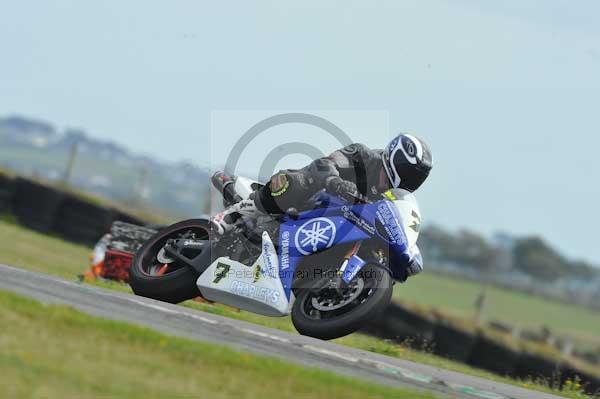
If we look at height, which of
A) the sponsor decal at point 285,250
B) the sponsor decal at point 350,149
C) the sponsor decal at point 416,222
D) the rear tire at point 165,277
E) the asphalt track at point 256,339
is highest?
the sponsor decal at point 350,149

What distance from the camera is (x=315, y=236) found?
906 cm

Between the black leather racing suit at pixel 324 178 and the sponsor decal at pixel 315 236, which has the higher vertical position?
the black leather racing suit at pixel 324 178

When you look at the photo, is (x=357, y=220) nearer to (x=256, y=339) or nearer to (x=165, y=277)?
(x=256, y=339)

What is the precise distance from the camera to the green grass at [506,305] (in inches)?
2254

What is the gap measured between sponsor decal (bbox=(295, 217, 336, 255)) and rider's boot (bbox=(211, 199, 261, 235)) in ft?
2.48

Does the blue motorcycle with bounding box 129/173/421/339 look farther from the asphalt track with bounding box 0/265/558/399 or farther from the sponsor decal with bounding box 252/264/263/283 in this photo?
the asphalt track with bounding box 0/265/558/399

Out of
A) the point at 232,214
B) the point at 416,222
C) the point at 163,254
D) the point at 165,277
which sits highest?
the point at 416,222

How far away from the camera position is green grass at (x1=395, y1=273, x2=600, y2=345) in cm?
5725

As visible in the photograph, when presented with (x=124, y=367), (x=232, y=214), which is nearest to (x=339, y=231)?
(x=232, y=214)

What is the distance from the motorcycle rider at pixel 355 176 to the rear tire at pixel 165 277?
48 cm

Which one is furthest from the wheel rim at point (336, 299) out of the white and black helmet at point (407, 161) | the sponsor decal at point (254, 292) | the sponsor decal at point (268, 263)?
the white and black helmet at point (407, 161)

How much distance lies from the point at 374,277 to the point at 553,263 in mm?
133744

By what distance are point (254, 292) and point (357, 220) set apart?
3.58 feet

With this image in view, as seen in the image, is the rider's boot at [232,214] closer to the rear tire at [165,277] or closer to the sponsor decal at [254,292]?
the rear tire at [165,277]
